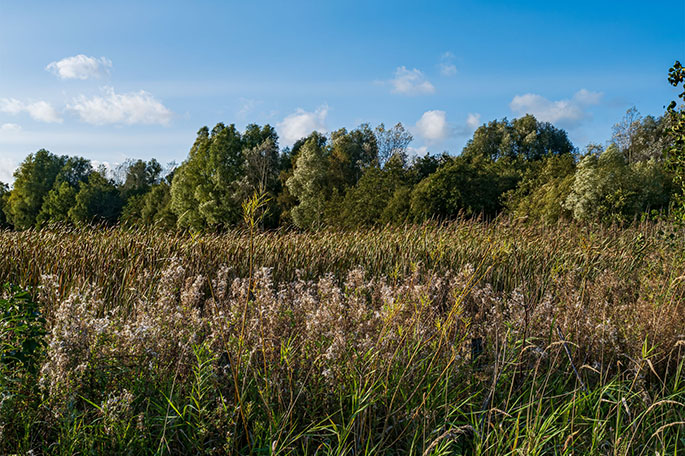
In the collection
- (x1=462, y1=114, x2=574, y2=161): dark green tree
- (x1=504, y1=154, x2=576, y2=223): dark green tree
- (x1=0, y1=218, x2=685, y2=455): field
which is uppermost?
(x1=462, y1=114, x2=574, y2=161): dark green tree

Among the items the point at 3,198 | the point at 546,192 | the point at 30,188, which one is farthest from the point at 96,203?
the point at 546,192

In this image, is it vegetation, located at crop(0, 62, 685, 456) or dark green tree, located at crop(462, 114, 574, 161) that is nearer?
vegetation, located at crop(0, 62, 685, 456)

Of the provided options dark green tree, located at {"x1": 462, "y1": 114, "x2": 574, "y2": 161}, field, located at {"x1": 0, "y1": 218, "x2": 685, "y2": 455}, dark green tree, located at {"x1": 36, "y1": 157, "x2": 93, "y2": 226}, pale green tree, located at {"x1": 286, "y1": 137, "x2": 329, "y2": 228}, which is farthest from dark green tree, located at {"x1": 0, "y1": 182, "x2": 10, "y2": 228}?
field, located at {"x1": 0, "y1": 218, "x2": 685, "y2": 455}

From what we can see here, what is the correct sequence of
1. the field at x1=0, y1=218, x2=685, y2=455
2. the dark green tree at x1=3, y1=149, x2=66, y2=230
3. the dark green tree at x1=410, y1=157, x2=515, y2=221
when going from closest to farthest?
1. the field at x1=0, y1=218, x2=685, y2=455
2. the dark green tree at x1=410, y1=157, x2=515, y2=221
3. the dark green tree at x1=3, y1=149, x2=66, y2=230

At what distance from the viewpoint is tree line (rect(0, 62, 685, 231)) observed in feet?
62.2

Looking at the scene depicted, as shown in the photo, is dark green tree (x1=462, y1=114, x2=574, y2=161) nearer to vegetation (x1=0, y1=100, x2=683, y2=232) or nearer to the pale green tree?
vegetation (x1=0, y1=100, x2=683, y2=232)

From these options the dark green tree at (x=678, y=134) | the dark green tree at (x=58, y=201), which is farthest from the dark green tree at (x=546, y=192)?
the dark green tree at (x=58, y=201)

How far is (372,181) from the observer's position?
28.0 meters

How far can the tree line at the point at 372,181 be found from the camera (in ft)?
62.2

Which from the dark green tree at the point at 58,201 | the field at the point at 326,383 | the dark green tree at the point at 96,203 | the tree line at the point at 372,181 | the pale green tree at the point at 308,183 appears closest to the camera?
the field at the point at 326,383

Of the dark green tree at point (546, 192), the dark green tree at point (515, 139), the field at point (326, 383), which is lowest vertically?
the field at point (326, 383)

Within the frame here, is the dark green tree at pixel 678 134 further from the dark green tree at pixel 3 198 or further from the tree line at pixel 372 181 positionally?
the dark green tree at pixel 3 198

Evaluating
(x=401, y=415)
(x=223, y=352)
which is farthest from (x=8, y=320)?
(x=401, y=415)

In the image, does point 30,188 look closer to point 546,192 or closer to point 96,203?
point 96,203
